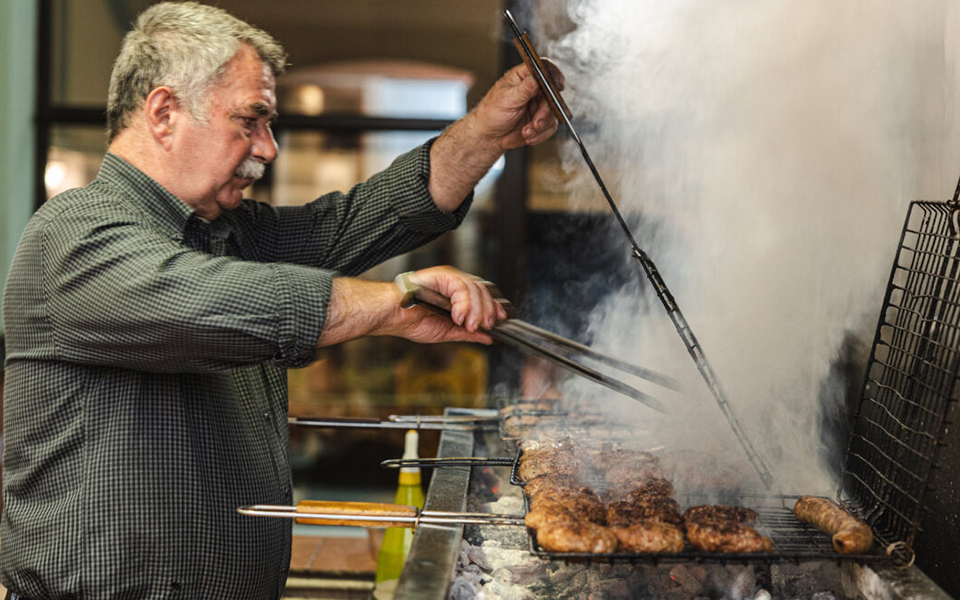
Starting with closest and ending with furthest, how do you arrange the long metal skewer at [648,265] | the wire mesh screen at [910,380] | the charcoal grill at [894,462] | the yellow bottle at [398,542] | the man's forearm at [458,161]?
1. the charcoal grill at [894,462]
2. the wire mesh screen at [910,380]
3. the long metal skewer at [648,265]
4. the man's forearm at [458,161]
5. the yellow bottle at [398,542]

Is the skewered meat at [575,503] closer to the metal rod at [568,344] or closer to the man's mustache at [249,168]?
the metal rod at [568,344]

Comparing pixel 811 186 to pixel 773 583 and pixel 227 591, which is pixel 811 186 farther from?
pixel 227 591

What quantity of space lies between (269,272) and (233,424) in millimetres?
568

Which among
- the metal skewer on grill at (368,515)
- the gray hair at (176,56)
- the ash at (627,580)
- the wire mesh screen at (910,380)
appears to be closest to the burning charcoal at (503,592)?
the ash at (627,580)

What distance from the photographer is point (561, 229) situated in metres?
4.67

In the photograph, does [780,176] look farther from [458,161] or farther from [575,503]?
[575,503]

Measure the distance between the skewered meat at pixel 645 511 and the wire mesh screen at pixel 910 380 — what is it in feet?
1.33

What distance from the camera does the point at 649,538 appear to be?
1.66m

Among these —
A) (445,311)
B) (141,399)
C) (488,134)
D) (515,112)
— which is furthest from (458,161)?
(141,399)

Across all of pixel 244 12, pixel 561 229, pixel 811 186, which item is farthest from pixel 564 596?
pixel 244 12

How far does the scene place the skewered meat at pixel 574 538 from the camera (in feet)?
5.31

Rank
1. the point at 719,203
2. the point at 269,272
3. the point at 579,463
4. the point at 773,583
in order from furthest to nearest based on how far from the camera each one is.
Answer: the point at 719,203
the point at 579,463
the point at 773,583
the point at 269,272

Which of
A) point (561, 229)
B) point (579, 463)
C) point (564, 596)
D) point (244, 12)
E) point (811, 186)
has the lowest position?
point (564, 596)

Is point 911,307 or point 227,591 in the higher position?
point 911,307
